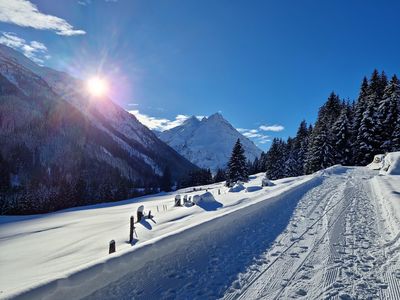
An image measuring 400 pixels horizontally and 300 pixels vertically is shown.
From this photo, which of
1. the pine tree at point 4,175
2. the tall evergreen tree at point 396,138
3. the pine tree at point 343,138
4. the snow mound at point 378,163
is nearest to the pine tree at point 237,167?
the pine tree at point 343,138

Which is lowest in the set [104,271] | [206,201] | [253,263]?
[253,263]

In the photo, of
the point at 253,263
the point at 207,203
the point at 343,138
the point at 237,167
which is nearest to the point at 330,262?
the point at 253,263

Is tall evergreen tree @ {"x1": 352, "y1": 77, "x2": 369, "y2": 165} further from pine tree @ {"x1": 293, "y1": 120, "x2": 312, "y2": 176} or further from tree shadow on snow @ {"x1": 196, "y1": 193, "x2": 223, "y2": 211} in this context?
tree shadow on snow @ {"x1": 196, "y1": 193, "x2": 223, "y2": 211}

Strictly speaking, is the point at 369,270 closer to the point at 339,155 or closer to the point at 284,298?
the point at 284,298

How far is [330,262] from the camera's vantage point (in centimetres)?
652

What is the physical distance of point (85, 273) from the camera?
18.3 feet

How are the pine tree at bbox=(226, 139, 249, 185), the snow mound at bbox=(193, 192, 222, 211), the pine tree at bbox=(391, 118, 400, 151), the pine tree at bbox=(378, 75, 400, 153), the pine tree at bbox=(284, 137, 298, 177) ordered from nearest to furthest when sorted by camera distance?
1. the snow mound at bbox=(193, 192, 222, 211)
2. the pine tree at bbox=(391, 118, 400, 151)
3. the pine tree at bbox=(378, 75, 400, 153)
4. the pine tree at bbox=(226, 139, 249, 185)
5. the pine tree at bbox=(284, 137, 298, 177)

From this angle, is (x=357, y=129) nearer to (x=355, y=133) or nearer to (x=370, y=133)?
(x=355, y=133)

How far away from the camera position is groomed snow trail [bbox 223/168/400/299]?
522 cm

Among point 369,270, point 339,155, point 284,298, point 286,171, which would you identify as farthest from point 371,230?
point 286,171

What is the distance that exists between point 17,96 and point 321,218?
23648cm

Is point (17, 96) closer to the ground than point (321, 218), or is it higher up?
higher up

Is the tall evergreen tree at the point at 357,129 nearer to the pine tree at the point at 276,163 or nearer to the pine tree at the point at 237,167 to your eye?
the pine tree at the point at 276,163

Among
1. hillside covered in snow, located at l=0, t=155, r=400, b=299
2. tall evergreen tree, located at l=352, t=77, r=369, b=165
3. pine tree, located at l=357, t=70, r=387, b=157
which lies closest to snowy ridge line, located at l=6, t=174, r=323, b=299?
hillside covered in snow, located at l=0, t=155, r=400, b=299
